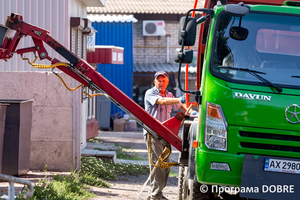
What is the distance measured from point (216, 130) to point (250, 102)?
431mm

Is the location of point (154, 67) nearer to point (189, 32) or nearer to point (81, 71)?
point (81, 71)

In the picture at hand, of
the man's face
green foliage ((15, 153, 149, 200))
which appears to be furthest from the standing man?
green foliage ((15, 153, 149, 200))

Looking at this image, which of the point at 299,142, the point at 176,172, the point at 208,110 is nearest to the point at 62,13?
the point at 176,172

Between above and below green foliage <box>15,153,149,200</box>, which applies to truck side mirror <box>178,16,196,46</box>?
above

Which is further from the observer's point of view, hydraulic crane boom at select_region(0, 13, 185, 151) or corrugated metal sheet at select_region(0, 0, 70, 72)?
corrugated metal sheet at select_region(0, 0, 70, 72)

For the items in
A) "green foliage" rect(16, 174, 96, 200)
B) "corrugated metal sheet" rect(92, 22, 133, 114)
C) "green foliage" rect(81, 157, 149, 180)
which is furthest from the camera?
"corrugated metal sheet" rect(92, 22, 133, 114)

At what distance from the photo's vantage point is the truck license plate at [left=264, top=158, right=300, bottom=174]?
4027 mm

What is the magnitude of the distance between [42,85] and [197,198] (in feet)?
13.2

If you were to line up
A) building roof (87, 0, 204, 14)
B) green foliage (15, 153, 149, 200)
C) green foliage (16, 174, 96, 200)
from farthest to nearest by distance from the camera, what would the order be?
building roof (87, 0, 204, 14) < green foliage (15, 153, 149, 200) < green foliage (16, 174, 96, 200)

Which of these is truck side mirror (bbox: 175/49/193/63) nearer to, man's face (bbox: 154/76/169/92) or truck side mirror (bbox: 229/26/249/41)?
truck side mirror (bbox: 229/26/249/41)

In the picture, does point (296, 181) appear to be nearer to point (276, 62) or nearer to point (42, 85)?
point (276, 62)

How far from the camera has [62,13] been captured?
8.55 metres

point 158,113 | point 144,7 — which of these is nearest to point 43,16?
point 158,113

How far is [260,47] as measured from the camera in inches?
177
